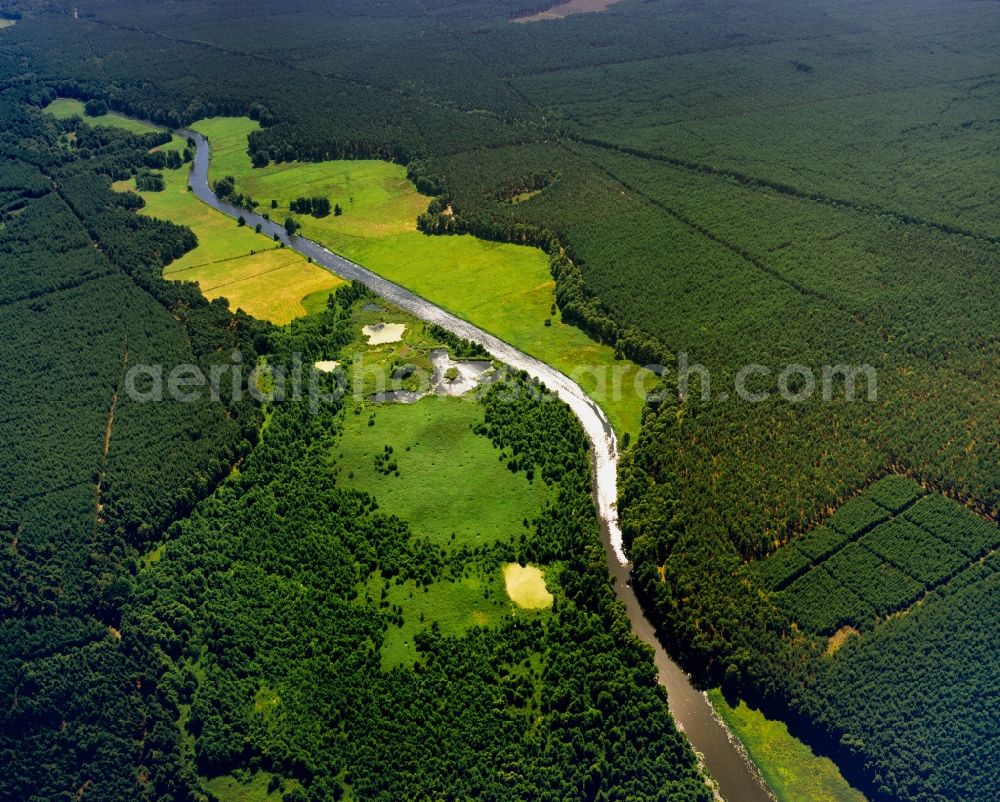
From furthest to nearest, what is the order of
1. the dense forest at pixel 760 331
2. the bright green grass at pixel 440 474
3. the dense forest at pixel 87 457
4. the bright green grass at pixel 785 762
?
the bright green grass at pixel 440 474, the dense forest at pixel 760 331, the dense forest at pixel 87 457, the bright green grass at pixel 785 762

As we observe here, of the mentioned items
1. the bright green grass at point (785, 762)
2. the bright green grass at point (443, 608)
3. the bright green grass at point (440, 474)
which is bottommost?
the bright green grass at point (785, 762)

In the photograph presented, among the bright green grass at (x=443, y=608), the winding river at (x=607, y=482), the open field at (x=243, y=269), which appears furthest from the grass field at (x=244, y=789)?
the open field at (x=243, y=269)

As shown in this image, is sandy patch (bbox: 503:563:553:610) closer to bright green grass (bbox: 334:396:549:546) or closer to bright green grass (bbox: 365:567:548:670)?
bright green grass (bbox: 365:567:548:670)

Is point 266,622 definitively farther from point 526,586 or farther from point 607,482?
point 607,482

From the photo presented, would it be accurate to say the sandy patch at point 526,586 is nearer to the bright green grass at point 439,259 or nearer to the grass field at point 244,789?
the bright green grass at point 439,259

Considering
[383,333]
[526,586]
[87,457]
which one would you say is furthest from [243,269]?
[526,586]

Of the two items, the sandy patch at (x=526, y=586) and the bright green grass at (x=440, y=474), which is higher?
the bright green grass at (x=440, y=474)

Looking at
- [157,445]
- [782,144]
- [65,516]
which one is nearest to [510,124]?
[782,144]
